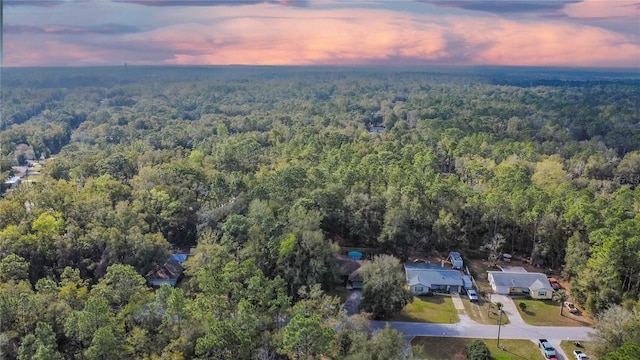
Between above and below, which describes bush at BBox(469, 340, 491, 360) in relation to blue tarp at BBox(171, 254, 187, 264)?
above

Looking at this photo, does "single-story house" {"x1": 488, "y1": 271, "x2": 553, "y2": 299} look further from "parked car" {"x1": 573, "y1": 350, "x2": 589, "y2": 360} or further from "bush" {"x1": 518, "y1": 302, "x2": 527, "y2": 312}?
"parked car" {"x1": 573, "y1": 350, "x2": 589, "y2": 360}

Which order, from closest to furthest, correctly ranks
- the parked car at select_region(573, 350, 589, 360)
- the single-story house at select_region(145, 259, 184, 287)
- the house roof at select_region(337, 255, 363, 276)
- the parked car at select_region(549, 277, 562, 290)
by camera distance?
the parked car at select_region(573, 350, 589, 360), the single-story house at select_region(145, 259, 184, 287), the house roof at select_region(337, 255, 363, 276), the parked car at select_region(549, 277, 562, 290)

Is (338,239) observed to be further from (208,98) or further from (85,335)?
(208,98)

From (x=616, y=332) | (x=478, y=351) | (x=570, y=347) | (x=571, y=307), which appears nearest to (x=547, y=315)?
(x=571, y=307)

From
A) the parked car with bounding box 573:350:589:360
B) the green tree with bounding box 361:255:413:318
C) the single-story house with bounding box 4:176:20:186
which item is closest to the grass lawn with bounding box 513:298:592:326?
the parked car with bounding box 573:350:589:360

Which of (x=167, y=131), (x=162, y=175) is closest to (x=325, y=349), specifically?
(x=162, y=175)

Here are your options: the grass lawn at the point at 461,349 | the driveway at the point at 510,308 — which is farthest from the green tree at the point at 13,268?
the driveway at the point at 510,308

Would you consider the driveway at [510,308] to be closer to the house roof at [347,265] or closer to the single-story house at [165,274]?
the house roof at [347,265]
